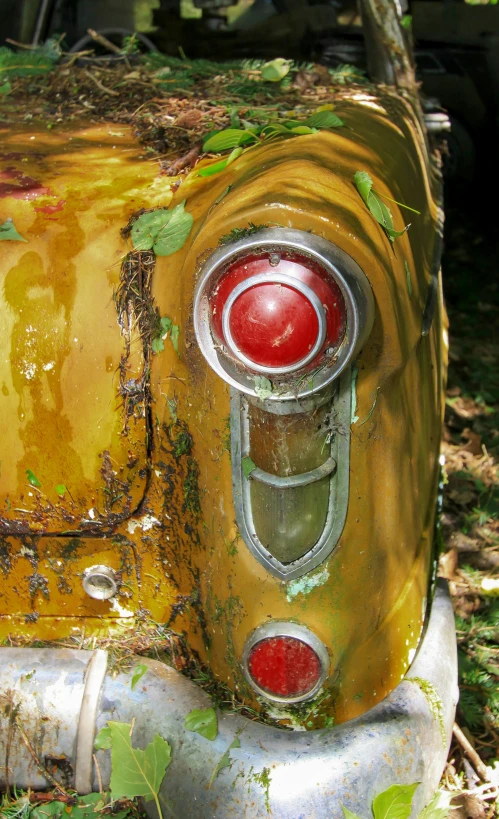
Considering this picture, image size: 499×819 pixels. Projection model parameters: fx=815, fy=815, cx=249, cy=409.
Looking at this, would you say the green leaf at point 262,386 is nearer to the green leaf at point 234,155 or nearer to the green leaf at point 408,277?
the green leaf at point 408,277

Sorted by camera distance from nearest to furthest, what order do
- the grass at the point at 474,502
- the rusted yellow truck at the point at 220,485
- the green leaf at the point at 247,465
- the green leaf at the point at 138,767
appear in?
the rusted yellow truck at the point at 220,485, the green leaf at the point at 247,465, the green leaf at the point at 138,767, the grass at the point at 474,502

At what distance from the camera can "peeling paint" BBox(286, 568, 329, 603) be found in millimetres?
1598

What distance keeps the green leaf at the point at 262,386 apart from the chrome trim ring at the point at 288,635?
1.64ft

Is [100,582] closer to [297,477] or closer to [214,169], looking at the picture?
[297,477]

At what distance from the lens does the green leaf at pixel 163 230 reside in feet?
5.26

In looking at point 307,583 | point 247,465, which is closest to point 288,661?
point 307,583

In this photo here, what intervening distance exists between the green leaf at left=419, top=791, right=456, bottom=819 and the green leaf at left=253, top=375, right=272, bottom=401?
3.18 ft

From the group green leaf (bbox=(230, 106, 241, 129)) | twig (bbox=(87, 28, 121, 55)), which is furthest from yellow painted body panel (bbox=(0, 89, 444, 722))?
twig (bbox=(87, 28, 121, 55))

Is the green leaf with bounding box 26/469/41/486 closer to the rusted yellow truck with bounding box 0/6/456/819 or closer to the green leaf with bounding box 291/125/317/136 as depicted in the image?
the rusted yellow truck with bounding box 0/6/456/819

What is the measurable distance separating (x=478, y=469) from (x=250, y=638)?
7.29ft

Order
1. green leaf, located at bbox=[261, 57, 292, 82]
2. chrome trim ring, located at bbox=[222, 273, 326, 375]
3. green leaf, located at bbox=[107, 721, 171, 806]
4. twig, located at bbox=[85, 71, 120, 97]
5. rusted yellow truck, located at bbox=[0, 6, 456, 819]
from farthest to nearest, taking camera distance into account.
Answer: green leaf, located at bbox=[261, 57, 292, 82]
twig, located at bbox=[85, 71, 120, 97]
green leaf, located at bbox=[107, 721, 171, 806]
rusted yellow truck, located at bbox=[0, 6, 456, 819]
chrome trim ring, located at bbox=[222, 273, 326, 375]

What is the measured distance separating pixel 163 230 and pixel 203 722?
3.28ft

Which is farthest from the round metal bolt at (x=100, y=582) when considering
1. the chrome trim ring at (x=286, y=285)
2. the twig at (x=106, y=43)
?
the twig at (x=106, y=43)

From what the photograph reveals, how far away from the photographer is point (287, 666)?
64.1 inches
